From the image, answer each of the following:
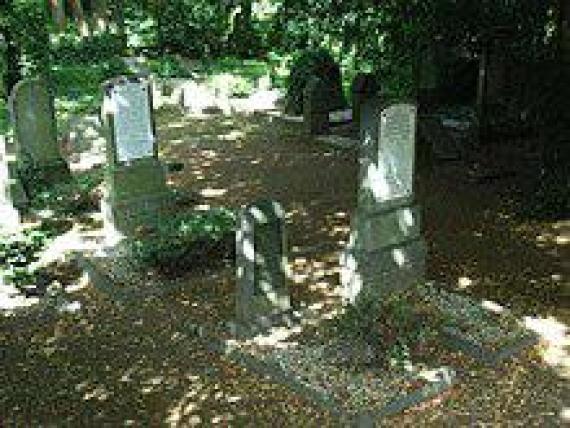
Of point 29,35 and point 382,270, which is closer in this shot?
point 382,270

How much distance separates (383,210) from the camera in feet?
28.9

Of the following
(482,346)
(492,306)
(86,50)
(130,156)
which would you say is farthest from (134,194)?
(86,50)

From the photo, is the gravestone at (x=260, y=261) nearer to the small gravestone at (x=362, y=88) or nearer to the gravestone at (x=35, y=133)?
the gravestone at (x=35, y=133)

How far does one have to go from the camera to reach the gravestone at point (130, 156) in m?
10.9

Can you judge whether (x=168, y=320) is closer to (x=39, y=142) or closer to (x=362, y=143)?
(x=362, y=143)

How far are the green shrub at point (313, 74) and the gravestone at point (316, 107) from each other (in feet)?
1.66

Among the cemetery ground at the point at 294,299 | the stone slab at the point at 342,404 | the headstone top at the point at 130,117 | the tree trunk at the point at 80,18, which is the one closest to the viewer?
the stone slab at the point at 342,404

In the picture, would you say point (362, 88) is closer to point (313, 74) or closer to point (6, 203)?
point (313, 74)

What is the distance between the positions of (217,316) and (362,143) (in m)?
2.36

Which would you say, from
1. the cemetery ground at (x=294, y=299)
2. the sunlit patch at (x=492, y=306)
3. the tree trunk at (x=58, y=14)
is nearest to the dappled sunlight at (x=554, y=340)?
the cemetery ground at (x=294, y=299)

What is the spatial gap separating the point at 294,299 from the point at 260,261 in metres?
0.85

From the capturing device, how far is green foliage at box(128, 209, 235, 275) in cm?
985

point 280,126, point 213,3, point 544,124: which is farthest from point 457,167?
point 213,3

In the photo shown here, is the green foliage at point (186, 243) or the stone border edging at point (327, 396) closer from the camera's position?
the stone border edging at point (327, 396)
